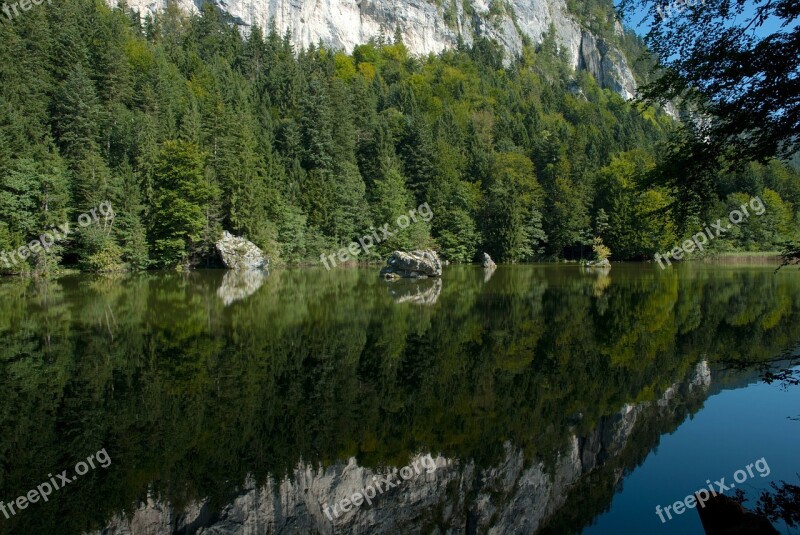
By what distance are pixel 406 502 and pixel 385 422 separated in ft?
5.89

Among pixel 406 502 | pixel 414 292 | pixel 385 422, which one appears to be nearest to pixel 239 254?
pixel 414 292

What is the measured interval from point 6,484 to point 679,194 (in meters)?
9.70

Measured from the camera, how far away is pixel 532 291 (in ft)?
88.2

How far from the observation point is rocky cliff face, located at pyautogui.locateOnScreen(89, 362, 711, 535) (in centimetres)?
595

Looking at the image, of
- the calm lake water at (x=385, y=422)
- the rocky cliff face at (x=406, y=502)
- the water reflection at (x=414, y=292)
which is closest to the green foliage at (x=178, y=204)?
the water reflection at (x=414, y=292)

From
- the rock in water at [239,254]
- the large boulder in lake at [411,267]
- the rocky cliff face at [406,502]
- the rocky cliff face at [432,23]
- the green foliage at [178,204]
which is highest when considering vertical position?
the rocky cliff face at [432,23]

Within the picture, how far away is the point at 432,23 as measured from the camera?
427ft

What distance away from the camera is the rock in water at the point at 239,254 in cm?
4806


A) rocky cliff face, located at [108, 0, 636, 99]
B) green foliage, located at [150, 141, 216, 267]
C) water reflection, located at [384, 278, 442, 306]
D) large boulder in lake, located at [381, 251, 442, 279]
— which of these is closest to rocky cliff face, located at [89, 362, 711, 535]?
water reflection, located at [384, 278, 442, 306]

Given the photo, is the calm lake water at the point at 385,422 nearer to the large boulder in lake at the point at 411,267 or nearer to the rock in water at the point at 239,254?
the large boulder in lake at the point at 411,267

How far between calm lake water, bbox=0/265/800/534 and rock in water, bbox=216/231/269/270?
3156 centimetres

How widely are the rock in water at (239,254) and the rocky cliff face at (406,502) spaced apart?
42560 mm

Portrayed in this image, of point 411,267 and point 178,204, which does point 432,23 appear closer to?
point 178,204

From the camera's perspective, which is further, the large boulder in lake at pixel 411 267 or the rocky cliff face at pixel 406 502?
the large boulder in lake at pixel 411 267
